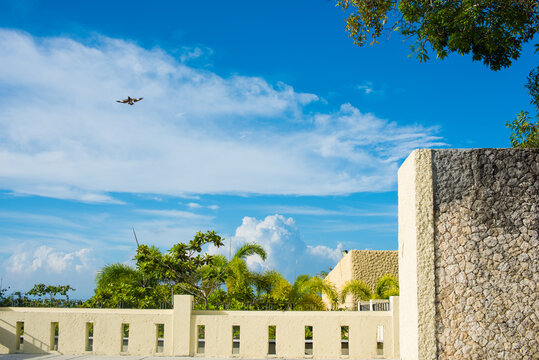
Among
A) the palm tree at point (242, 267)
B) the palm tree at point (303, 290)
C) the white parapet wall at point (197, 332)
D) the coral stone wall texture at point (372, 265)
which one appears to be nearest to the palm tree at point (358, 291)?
the coral stone wall texture at point (372, 265)

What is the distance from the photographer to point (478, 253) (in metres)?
10.3

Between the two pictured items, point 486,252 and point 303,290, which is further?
point 303,290

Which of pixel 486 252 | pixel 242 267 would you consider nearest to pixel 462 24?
pixel 486 252

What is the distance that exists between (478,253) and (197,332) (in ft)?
21.2

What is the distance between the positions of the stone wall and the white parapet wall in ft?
4.19

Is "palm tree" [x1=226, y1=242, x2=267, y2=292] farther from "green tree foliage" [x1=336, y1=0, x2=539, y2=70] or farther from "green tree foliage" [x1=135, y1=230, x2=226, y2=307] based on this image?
"green tree foliage" [x1=336, y1=0, x2=539, y2=70]

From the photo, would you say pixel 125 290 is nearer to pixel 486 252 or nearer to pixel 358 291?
pixel 358 291

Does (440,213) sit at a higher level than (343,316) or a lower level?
higher

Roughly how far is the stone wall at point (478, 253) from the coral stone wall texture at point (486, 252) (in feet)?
0.06

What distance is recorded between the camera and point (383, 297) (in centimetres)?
2458

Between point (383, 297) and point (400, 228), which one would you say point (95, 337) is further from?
point (383, 297)

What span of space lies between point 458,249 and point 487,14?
596 centimetres

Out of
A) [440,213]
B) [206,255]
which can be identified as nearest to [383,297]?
[206,255]

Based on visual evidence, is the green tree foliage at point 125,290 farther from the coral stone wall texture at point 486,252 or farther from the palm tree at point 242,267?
the coral stone wall texture at point 486,252
